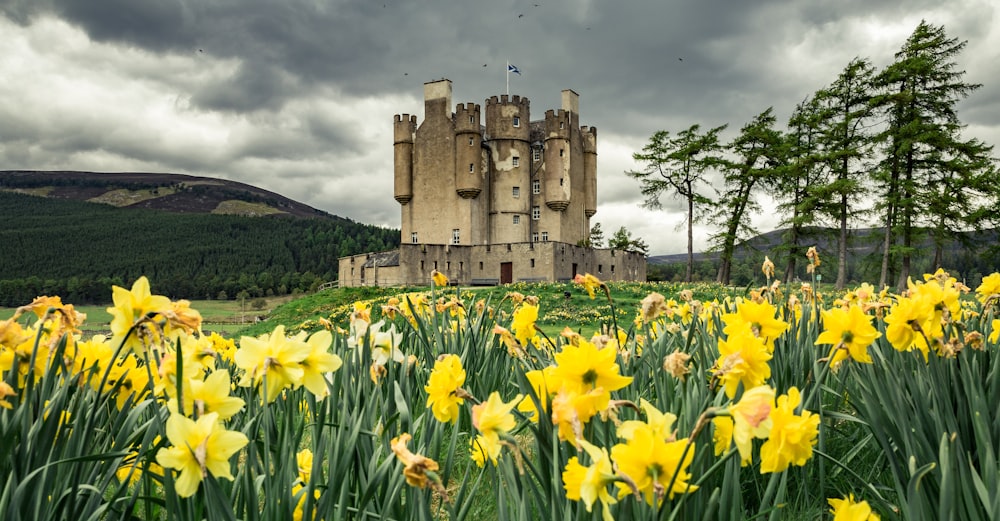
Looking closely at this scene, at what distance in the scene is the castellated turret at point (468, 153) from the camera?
129ft

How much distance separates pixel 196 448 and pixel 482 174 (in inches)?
1551

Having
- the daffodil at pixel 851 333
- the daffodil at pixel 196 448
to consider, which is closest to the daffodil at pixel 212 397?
the daffodil at pixel 196 448

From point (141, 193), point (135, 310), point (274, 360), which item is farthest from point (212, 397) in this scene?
point (141, 193)

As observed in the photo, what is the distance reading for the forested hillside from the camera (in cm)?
8031

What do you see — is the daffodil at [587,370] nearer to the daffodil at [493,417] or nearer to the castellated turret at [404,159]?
the daffodil at [493,417]

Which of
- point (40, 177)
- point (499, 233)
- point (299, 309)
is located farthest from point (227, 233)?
point (40, 177)

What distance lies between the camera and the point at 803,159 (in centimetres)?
3078

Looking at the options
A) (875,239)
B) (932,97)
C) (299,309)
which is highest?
(932,97)

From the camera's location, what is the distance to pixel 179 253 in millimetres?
99188

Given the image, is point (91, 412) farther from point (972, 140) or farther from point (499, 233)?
point (499, 233)

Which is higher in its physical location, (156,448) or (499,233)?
(499,233)

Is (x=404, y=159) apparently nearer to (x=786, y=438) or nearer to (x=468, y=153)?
(x=468, y=153)

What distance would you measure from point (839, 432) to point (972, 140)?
33.3m

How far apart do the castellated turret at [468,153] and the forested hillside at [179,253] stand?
42.1 meters
